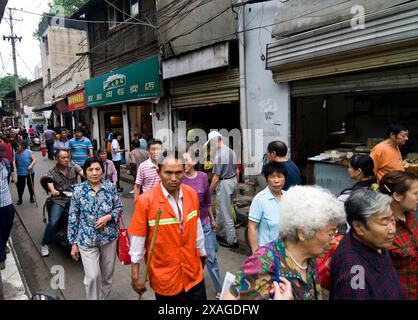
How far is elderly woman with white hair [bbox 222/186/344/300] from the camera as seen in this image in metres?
1.49

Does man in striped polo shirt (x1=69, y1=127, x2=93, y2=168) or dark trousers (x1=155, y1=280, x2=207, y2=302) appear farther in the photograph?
man in striped polo shirt (x1=69, y1=127, x2=93, y2=168)

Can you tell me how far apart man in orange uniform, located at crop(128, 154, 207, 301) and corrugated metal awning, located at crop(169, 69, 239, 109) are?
20.0 feet

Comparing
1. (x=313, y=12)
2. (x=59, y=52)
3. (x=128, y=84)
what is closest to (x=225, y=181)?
(x=313, y=12)

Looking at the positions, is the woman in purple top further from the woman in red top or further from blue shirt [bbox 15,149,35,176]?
blue shirt [bbox 15,149,35,176]

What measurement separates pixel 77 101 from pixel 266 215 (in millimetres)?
17702

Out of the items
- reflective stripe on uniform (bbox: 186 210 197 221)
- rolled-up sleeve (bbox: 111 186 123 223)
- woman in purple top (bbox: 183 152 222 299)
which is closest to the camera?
reflective stripe on uniform (bbox: 186 210 197 221)

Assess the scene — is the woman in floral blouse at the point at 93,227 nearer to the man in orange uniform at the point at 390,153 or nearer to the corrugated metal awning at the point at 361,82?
the man in orange uniform at the point at 390,153

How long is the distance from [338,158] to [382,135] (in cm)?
245

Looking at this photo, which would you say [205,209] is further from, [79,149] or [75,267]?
[79,149]

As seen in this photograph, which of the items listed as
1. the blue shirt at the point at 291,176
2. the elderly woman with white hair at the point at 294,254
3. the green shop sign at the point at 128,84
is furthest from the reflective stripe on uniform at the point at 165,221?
the green shop sign at the point at 128,84

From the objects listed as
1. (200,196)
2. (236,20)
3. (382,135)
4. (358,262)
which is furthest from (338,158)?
(358,262)

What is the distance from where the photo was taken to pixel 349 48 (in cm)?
537

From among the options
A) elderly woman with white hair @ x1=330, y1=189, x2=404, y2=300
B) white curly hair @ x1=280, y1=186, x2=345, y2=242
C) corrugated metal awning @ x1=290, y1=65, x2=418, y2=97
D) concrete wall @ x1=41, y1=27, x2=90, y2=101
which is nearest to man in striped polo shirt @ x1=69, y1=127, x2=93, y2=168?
corrugated metal awning @ x1=290, y1=65, x2=418, y2=97

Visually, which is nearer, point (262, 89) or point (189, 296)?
point (189, 296)
